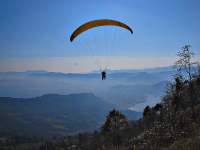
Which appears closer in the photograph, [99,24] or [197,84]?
[99,24]

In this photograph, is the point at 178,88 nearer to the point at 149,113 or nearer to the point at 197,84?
the point at 197,84

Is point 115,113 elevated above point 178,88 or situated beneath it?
situated beneath

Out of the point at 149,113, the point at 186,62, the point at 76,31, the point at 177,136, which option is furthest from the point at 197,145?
the point at 149,113

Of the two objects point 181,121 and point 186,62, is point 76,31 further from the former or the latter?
point 181,121

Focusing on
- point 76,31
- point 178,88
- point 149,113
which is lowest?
point 149,113

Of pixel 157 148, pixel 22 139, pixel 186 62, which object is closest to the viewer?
pixel 157 148

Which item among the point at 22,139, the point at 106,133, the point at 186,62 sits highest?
the point at 186,62

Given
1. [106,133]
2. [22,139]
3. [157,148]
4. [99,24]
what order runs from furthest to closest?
[22,139], [106,133], [99,24], [157,148]

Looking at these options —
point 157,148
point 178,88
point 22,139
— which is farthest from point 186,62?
point 22,139

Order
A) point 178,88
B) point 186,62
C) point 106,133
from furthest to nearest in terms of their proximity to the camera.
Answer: point 106,133, point 178,88, point 186,62
